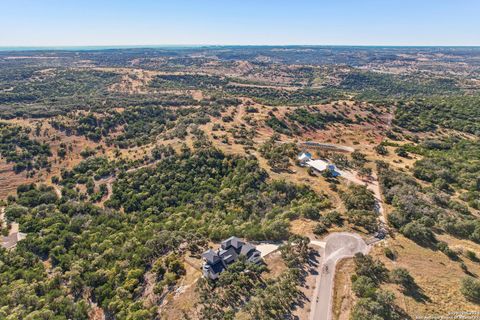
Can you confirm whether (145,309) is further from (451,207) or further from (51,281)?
(451,207)

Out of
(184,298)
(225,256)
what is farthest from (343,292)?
(184,298)

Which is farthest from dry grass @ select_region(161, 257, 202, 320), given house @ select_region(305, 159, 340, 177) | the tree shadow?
house @ select_region(305, 159, 340, 177)

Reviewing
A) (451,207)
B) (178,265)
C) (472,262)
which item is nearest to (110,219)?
(178,265)

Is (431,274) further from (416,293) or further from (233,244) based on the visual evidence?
(233,244)

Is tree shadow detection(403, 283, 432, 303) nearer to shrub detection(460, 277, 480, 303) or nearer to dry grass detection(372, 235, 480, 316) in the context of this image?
dry grass detection(372, 235, 480, 316)

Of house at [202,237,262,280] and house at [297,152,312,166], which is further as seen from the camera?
house at [297,152,312,166]
